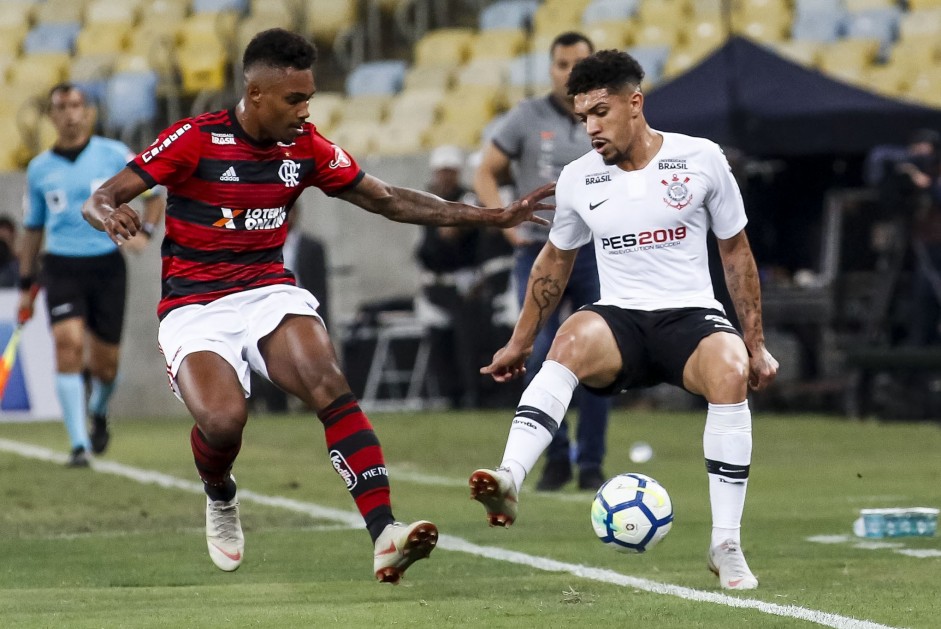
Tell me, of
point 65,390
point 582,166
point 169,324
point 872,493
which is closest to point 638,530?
point 582,166

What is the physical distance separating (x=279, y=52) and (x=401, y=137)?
1328cm

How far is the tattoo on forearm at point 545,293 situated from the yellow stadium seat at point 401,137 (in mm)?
12470

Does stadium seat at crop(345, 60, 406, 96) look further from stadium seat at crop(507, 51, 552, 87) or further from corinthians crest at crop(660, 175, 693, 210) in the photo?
corinthians crest at crop(660, 175, 693, 210)

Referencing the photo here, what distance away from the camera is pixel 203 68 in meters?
21.4

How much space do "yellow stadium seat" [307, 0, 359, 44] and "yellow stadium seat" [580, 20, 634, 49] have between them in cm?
352

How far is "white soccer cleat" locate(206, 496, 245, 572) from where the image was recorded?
6.48m

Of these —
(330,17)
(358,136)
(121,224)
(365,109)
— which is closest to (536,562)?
(121,224)

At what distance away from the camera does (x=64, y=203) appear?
11.5 metres

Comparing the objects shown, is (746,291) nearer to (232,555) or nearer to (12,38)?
(232,555)

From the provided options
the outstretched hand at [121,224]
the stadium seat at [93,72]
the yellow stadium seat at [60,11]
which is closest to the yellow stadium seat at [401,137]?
the stadium seat at [93,72]

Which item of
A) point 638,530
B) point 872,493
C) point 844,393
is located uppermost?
point 638,530

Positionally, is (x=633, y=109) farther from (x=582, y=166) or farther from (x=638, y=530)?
(x=638, y=530)

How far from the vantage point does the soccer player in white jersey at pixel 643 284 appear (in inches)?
243

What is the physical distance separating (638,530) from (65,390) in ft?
21.1
